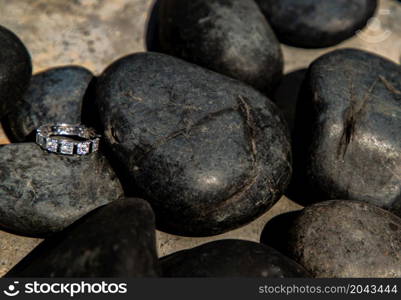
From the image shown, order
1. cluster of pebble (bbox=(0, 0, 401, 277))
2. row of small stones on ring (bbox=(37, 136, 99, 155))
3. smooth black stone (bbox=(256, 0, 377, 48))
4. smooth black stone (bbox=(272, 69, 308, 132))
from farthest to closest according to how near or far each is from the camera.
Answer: smooth black stone (bbox=(256, 0, 377, 48)), smooth black stone (bbox=(272, 69, 308, 132)), row of small stones on ring (bbox=(37, 136, 99, 155)), cluster of pebble (bbox=(0, 0, 401, 277))

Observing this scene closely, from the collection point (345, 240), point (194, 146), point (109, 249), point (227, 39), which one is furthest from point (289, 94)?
point (109, 249)

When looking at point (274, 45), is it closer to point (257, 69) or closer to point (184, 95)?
point (257, 69)

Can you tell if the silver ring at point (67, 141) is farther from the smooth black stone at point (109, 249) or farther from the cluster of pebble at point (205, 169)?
the smooth black stone at point (109, 249)

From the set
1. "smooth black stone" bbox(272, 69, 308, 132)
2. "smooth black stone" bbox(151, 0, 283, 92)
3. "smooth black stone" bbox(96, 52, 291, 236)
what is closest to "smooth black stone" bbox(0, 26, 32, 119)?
"smooth black stone" bbox(96, 52, 291, 236)

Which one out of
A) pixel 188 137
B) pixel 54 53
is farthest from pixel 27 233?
pixel 54 53

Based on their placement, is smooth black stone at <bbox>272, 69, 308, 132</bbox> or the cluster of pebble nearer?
the cluster of pebble

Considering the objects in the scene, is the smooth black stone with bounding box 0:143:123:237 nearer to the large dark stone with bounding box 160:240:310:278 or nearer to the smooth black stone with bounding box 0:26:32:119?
the smooth black stone with bounding box 0:26:32:119
